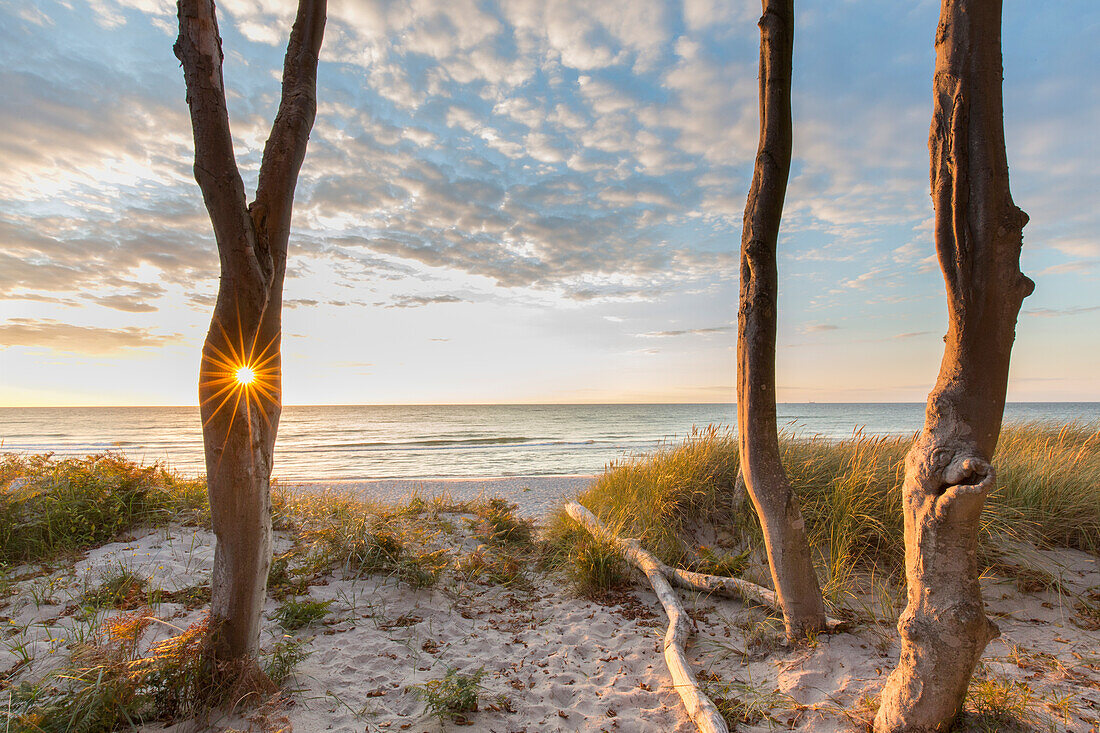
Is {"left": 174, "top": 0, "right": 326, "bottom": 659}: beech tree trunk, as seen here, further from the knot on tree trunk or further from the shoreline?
the shoreline

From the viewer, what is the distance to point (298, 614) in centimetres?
416

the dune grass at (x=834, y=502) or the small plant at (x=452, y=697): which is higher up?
the dune grass at (x=834, y=502)

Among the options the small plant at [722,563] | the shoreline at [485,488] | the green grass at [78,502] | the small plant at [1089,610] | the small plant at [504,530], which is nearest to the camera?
the small plant at [1089,610]

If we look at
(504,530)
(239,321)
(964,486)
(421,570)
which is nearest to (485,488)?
(504,530)

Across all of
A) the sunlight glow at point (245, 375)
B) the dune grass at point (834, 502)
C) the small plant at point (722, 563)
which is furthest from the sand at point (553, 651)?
the sunlight glow at point (245, 375)

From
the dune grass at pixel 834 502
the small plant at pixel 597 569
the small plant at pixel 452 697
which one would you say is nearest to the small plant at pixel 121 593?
the small plant at pixel 452 697

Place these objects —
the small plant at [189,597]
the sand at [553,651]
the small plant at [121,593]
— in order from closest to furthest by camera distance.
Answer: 1. the sand at [553,651]
2. the small plant at [121,593]
3. the small plant at [189,597]

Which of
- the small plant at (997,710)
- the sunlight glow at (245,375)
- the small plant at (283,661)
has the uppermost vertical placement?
the sunlight glow at (245,375)

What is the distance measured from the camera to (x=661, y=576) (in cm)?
482

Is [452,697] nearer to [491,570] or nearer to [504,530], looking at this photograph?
[491,570]

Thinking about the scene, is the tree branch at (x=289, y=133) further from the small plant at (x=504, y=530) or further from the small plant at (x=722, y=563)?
the small plant at (x=722, y=563)

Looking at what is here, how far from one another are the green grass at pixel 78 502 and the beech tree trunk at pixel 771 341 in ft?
20.7

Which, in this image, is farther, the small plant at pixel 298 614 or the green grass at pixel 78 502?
the green grass at pixel 78 502

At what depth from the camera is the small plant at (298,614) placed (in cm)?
412
